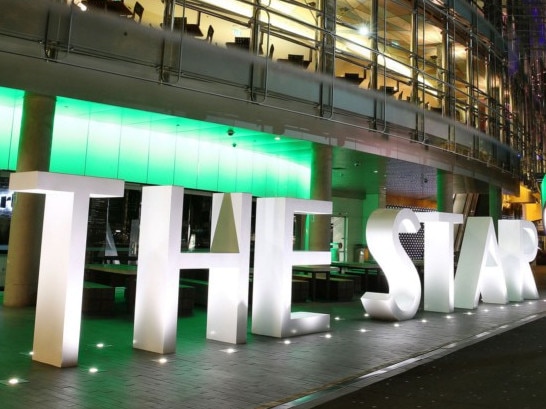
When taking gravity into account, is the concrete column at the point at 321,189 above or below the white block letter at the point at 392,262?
above

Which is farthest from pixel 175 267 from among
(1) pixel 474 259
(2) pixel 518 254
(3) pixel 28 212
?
(2) pixel 518 254

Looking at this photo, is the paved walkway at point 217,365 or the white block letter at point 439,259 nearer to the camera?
the paved walkway at point 217,365

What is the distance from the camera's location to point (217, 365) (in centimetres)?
638

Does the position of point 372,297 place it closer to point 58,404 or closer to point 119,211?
point 58,404

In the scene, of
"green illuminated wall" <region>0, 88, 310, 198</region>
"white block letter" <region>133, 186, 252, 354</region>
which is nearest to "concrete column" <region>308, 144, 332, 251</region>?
"green illuminated wall" <region>0, 88, 310, 198</region>

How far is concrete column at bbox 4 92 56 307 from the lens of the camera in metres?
10.2

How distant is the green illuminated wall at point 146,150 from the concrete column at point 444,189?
16.9 feet

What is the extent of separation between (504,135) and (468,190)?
9.65ft

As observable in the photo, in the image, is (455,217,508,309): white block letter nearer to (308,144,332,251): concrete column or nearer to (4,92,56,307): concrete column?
(308,144,332,251): concrete column

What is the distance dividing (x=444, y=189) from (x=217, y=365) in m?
15.0

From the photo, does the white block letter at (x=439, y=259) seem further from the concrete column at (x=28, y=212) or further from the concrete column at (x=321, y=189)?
the concrete column at (x=28, y=212)

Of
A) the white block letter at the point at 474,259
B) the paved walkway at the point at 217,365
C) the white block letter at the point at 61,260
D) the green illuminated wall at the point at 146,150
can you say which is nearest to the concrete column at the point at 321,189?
the green illuminated wall at the point at 146,150

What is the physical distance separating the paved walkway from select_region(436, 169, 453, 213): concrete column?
9.78 m

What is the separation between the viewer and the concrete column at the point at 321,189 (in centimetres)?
1459
